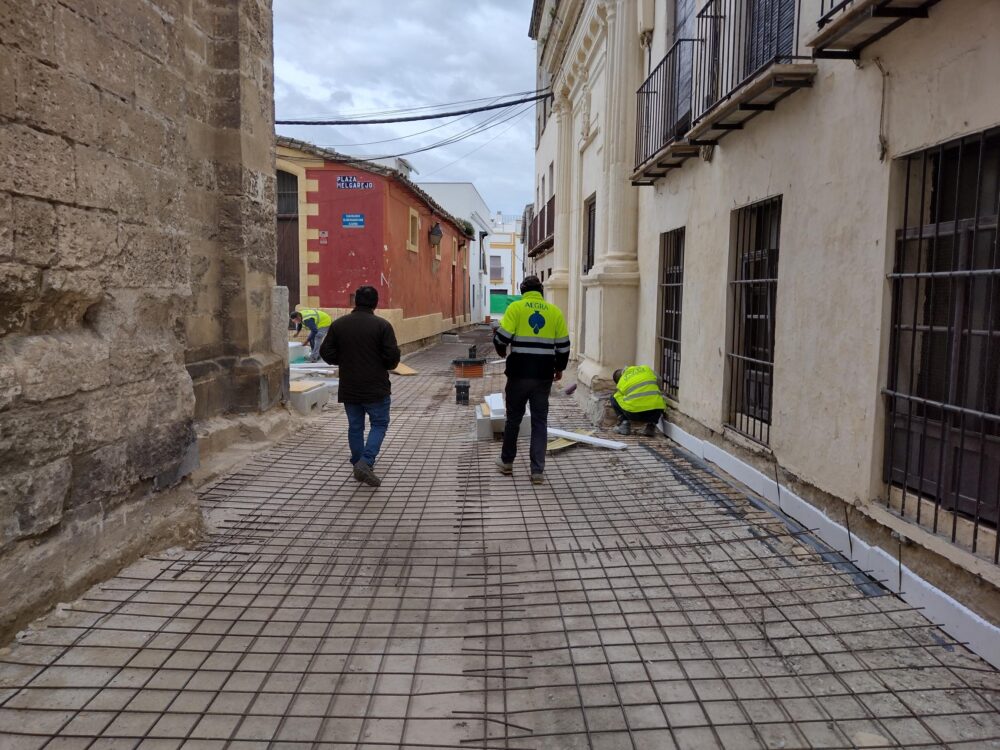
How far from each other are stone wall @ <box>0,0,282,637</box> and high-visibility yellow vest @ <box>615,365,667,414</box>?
4.37m

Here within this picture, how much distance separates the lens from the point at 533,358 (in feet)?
18.0

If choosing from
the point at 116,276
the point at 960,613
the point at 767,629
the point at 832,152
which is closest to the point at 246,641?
the point at 116,276

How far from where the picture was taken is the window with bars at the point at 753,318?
5086 millimetres

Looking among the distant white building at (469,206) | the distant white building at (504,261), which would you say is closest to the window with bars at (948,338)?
the distant white building at (469,206)

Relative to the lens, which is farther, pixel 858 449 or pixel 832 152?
pixel 832 152

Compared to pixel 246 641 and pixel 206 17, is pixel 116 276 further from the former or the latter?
pixel 206 17

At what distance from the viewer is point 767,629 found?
9.75 feet

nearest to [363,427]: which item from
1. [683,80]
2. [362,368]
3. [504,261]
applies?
[362,368]

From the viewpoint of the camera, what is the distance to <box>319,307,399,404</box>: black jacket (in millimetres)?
5379

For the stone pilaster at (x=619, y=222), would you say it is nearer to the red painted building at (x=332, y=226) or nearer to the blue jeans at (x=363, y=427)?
the blue jeans at (x=363, y=427)

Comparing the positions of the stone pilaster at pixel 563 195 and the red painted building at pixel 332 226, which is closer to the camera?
the stone pilaster at pixel 563 195

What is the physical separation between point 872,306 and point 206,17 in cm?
590

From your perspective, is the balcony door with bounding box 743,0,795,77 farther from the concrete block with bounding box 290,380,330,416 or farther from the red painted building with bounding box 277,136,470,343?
the red painted building with bounding box 277,136,470,343

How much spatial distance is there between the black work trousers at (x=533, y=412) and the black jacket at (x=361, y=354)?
0.98 m
